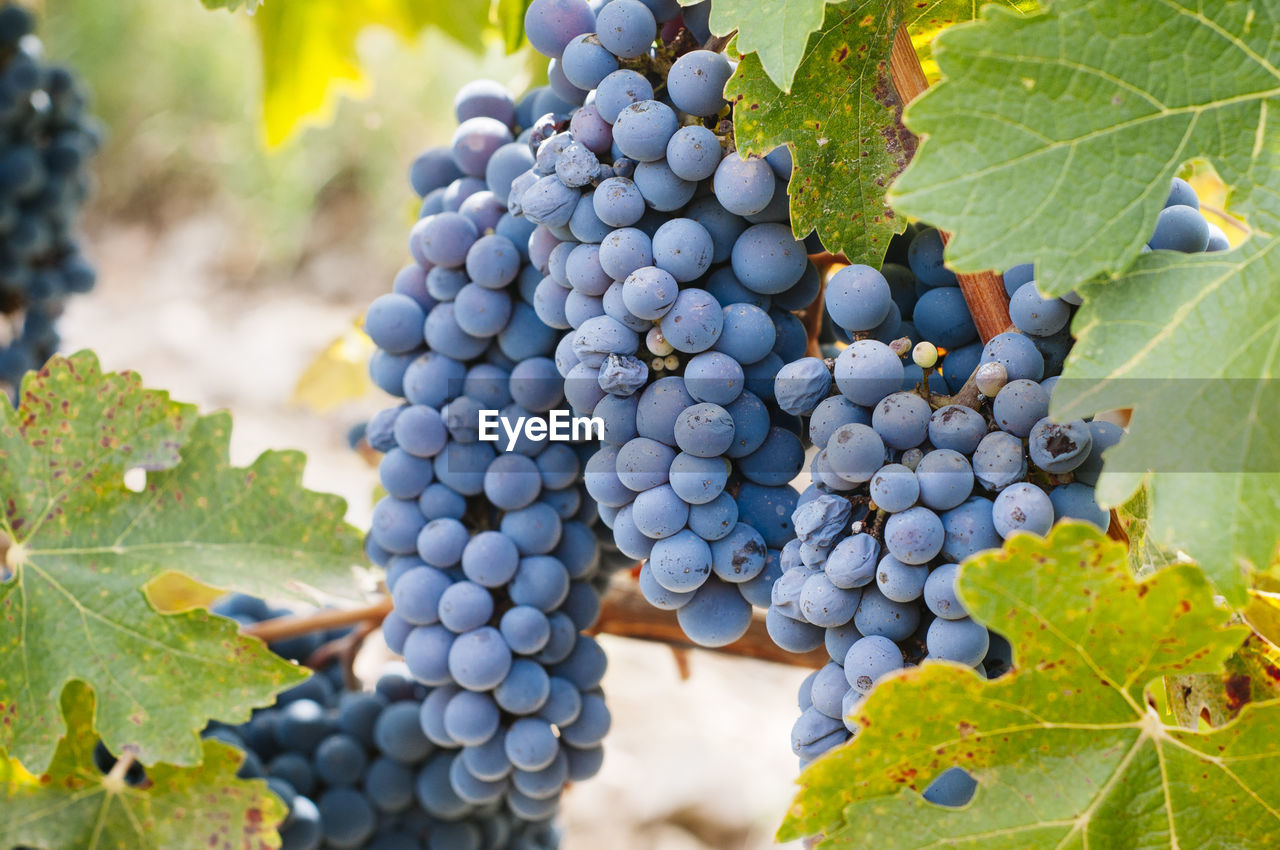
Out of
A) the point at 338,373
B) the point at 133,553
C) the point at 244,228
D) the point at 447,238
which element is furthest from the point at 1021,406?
the point at 244,228

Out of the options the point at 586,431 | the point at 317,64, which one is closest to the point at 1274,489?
the point at 586,431

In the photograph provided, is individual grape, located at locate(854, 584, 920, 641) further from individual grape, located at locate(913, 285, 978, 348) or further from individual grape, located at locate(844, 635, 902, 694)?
individual grape, located at locate(913, 285, 978, 348)

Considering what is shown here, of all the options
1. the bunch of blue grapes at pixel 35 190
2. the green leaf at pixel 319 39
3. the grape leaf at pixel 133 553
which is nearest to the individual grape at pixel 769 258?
the grape leaf at pixel 133 553

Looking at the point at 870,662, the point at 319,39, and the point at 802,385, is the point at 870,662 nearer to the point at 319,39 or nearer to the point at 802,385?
the point at 802,385

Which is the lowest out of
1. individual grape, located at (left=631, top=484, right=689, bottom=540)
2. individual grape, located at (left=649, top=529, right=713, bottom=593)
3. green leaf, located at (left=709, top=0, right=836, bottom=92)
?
individual grape, located at (left=649, top=529, right=713, bottom=593)

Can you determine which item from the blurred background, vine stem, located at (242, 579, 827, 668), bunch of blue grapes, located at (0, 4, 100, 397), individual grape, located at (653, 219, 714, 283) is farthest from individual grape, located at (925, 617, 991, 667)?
Answer: the blurred background

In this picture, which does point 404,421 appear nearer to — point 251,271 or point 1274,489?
point 1274,489

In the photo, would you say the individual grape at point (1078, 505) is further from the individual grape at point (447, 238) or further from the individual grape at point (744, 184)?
the individual grape at point (447, 238)
